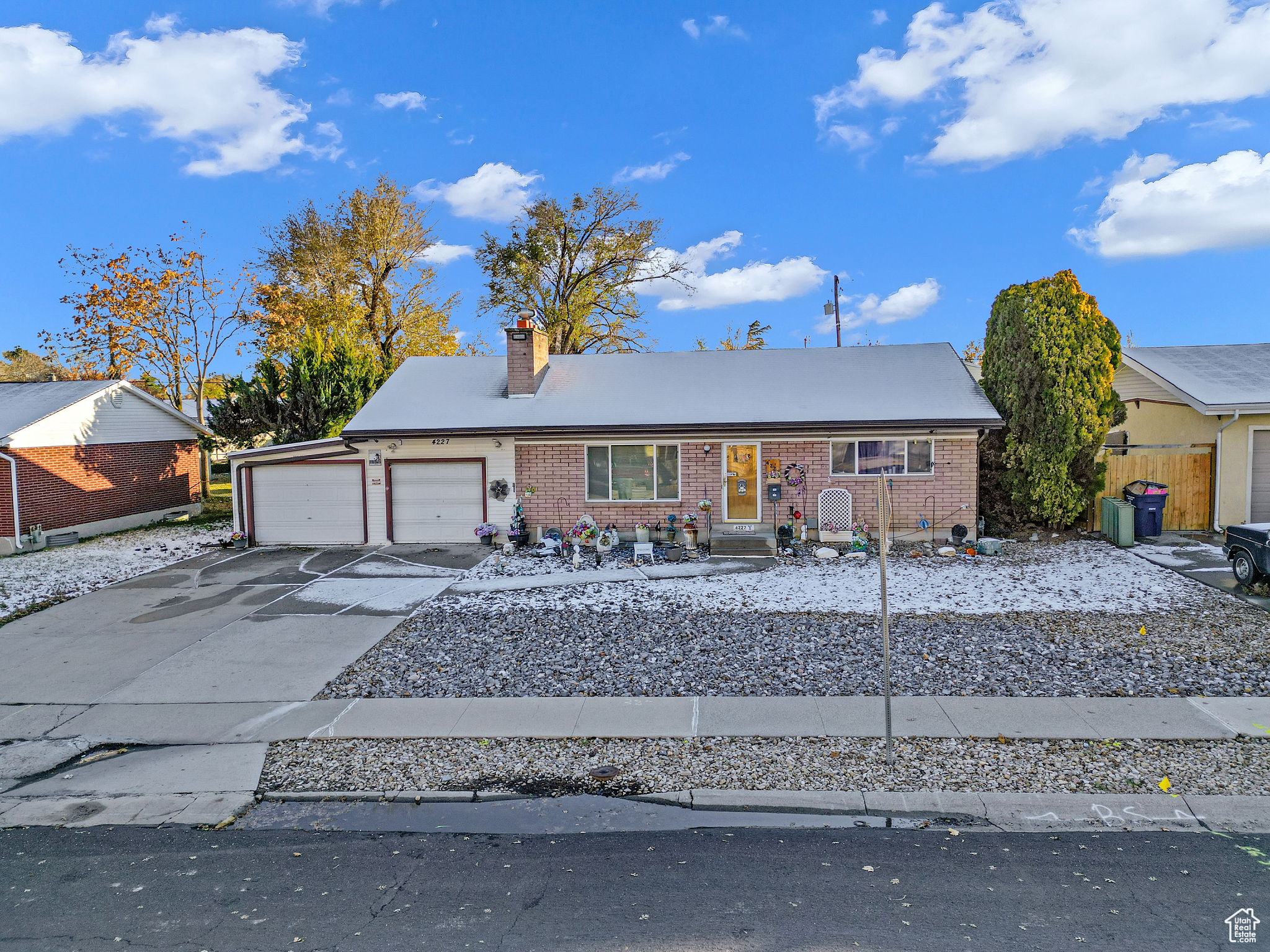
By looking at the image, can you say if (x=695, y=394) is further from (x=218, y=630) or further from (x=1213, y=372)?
(x=1213, y=372)

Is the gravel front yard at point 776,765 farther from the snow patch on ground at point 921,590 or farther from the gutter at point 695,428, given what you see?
the gutter at point 695,428

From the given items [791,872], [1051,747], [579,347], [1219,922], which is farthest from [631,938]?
[579,347]

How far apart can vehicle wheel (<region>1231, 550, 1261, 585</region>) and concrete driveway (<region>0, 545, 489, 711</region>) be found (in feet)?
42.0

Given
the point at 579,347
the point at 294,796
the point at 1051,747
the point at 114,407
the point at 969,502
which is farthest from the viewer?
A: the point at 579,347

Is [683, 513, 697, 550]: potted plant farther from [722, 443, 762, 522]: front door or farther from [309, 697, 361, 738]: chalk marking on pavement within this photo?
[309, 697, 361, 738]: chalk marking on pavement

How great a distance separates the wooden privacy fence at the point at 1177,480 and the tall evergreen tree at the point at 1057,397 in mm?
395

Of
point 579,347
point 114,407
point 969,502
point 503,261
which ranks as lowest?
point 969,502

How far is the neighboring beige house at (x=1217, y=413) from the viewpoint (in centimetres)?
1530

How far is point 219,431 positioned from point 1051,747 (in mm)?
22698

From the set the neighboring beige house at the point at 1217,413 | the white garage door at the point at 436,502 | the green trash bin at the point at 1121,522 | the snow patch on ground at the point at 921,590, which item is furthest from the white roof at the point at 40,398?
the neighboring beige house at the point at 1217,413

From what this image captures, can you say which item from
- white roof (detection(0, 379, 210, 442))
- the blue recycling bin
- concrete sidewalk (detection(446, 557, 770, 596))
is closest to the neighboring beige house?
the blue recycling bin

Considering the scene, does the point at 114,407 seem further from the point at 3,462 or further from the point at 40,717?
the point at 40,717

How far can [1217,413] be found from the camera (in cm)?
1496

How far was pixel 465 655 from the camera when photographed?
29.1 ft
